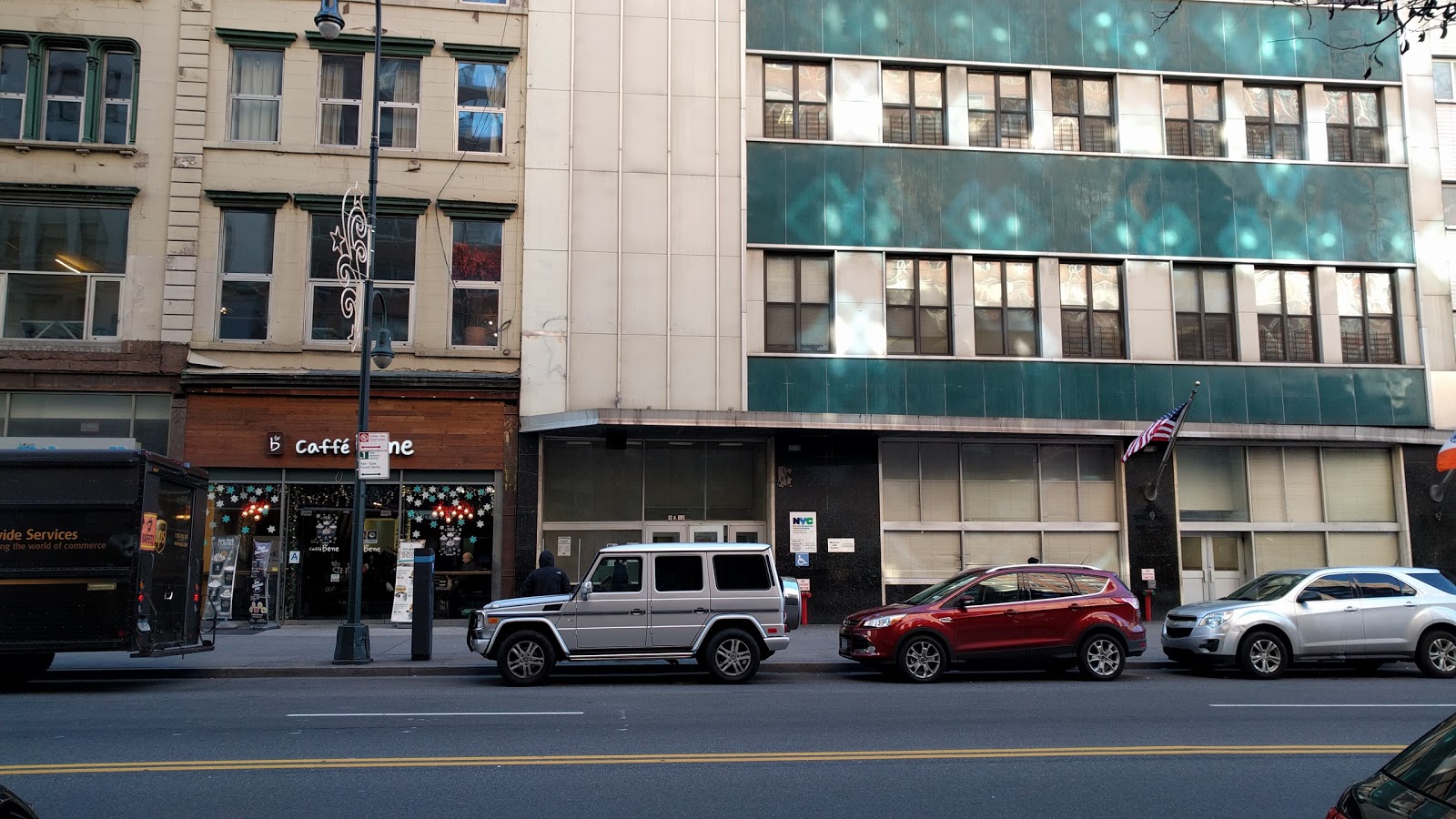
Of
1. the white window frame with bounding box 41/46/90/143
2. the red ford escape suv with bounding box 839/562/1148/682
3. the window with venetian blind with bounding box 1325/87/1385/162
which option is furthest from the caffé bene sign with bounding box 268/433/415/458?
the window with venetian blind with bounding box 1325/87/1385/162

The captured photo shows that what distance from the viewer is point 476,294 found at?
2289 centimetres

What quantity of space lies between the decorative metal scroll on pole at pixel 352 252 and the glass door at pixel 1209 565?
1856 centimetres

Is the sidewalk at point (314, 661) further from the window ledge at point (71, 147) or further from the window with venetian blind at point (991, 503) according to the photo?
the window ledge at point (71, 147)

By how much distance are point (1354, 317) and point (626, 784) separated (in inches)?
923

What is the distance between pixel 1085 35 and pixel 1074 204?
4.11 m

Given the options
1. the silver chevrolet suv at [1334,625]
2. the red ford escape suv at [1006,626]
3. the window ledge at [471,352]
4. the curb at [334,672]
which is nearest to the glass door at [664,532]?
the window ledge at [471,352]

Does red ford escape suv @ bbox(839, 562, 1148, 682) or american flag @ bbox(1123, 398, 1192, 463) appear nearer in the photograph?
red ford escape suv @ bbox(839, 562, 1148, 682)

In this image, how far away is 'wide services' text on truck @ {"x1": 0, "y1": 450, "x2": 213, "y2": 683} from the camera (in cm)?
1341

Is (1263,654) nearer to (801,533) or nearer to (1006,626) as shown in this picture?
(1006,626)

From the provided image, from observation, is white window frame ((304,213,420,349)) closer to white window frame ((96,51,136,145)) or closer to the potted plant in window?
the potted plant in window

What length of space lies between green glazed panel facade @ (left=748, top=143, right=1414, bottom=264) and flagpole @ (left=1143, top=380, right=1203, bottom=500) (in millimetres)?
3935

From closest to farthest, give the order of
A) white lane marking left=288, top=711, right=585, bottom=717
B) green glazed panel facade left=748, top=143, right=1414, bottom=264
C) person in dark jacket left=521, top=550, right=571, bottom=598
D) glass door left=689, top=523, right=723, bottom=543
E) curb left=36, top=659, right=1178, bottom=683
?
1. white lane marking left=288, top=711, right=585, bottom=717
2. curb left=36, top=659, right=1178, bottom=683
3. person in dark jacket left=521, top=550, right=571, bottom=598
4. glass door left=689, top=523, right=723, bottom=543
5. green glazed panel facade left=748, top=143, right=1414, bottom=264

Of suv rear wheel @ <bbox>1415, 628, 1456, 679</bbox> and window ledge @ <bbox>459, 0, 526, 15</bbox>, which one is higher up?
window ledge @ <bbox>459, 0, 526, 15</bbox>

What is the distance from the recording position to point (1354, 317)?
82.1ft
